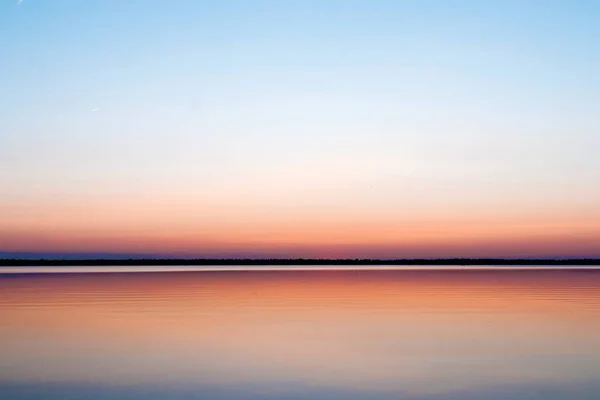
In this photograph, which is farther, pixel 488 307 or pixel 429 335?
pixel 488 307

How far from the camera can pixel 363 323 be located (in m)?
23.3

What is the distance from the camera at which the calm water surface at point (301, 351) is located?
1372cm

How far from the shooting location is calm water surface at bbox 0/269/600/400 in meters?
13.7

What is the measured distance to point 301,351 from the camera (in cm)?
1792

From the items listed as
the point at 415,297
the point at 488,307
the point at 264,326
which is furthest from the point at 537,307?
the point at 264,326

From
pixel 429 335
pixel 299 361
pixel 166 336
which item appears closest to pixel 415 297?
pixel 429 335

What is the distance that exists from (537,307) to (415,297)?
708 cm

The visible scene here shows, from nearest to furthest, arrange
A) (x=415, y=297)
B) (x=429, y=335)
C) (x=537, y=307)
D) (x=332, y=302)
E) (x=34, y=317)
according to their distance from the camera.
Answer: (x=429, y=335), (x=34, y=317), (x=537, y=307), (x=332, y=302), (x=415, y=297)

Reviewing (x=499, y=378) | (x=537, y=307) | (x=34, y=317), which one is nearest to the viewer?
(x=499, y=378)

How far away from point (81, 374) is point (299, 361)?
4.63m

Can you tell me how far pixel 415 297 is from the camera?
114ft

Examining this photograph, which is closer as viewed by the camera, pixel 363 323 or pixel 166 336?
pixel 166 336

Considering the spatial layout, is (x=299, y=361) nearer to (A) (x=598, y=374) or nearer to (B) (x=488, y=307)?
(A) (x=598, y=374)

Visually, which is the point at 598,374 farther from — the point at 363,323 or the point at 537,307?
the point at 537,307
